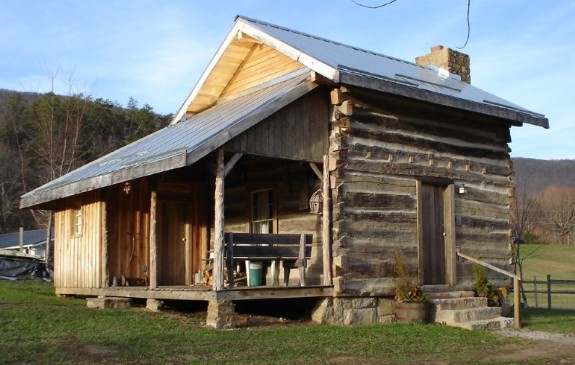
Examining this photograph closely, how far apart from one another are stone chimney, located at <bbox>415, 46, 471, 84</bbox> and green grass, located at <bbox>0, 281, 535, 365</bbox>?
864cm

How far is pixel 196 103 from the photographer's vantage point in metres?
18.7

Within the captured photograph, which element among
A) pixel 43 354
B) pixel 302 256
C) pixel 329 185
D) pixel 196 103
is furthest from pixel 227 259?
pixel 196 103

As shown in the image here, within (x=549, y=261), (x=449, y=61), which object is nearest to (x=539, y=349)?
(x=449, y=61)

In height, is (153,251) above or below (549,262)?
above

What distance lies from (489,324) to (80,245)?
9.90m

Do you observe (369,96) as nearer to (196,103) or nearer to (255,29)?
(255,29)

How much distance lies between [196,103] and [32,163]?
43.8 metres

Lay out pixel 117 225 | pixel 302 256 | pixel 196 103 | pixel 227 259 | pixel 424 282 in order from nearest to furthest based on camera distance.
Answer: pixel 227 259 < pixel 302 256 < pixel 424 282 < pixel 117 225 < pixel 196 103

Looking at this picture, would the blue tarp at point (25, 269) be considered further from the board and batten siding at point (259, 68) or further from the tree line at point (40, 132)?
the board and batten siding at point (259, 68)

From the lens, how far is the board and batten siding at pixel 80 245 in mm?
16625

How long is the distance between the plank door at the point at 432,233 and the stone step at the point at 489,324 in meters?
1.54

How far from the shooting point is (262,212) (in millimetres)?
16422

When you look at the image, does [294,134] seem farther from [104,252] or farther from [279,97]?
[104,252]

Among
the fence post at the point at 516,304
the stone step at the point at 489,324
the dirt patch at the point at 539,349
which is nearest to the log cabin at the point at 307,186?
the stone step at the point at 489,324
